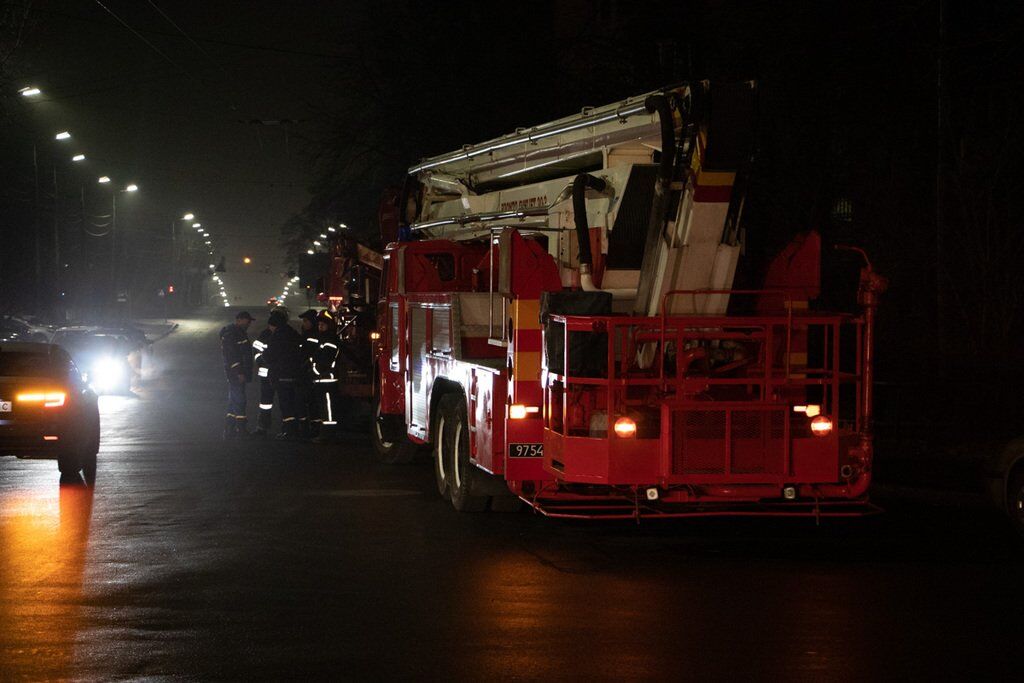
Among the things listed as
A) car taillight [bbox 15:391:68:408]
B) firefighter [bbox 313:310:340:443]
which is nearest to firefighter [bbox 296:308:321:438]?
firefighter [bbox 313:310:340:443]

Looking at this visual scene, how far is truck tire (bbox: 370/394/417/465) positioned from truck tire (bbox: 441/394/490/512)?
3.32 metres

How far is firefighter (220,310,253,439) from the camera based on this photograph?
67.9 feet

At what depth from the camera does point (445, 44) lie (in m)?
41.5

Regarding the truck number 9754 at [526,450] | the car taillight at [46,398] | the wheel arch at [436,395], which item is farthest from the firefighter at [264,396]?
→ the truck number 9754 at [526,450]

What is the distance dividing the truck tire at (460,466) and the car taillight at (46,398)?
13.1 ft

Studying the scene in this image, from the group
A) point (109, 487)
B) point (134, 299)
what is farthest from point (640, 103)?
point (134, 299)

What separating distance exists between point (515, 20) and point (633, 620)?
113ft

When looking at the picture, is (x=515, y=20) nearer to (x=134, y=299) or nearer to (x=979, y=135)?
(x=979, y=135)

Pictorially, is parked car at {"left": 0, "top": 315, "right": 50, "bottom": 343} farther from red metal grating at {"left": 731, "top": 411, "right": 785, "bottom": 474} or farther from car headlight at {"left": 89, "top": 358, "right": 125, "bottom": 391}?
red metal grating at {"left": 731, "top": 411, "right": 785, "bottom": 474}

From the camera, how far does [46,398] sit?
1438 cm

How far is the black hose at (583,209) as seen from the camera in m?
12.1

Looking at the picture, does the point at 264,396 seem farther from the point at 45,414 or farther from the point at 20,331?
the point at 20,331

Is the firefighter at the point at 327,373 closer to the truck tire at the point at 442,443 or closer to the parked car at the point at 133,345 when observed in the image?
the truck tire at the point at 442,443

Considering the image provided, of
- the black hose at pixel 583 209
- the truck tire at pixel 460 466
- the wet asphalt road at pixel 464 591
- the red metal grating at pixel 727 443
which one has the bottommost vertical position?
the wet asphalt road at pixel 464 591
